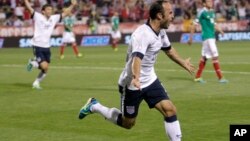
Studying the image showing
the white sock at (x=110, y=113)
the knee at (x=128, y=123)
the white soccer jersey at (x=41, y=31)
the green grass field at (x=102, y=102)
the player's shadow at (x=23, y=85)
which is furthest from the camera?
the player's shadow at (x=23, y=85)

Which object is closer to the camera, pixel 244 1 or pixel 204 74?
pixel 204 74

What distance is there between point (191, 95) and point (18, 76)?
Answer: 27.7 ft

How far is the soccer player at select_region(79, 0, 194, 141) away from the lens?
8984mm

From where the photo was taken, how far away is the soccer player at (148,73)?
898cm

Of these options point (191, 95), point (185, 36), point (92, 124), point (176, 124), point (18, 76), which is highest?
point (176, 124)

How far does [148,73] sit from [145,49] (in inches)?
22.9

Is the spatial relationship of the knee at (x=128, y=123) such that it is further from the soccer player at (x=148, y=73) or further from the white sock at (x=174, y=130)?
the white sock at (x=174, y=130)

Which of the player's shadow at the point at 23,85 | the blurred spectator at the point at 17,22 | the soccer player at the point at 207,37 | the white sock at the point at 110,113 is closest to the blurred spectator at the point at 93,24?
the blurred spectator at the point at 17,22

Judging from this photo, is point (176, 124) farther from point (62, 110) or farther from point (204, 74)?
point (204, 74)

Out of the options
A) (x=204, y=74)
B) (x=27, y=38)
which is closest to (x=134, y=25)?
(x=27, y=38)

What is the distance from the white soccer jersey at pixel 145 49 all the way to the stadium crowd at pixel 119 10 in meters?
32.3

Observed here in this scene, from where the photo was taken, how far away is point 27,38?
4116cm

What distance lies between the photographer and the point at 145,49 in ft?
29.5

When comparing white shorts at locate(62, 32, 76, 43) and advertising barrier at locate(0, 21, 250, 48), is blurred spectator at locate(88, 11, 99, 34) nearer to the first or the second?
advertising barrier at locate(0, 21, 250, 48)
